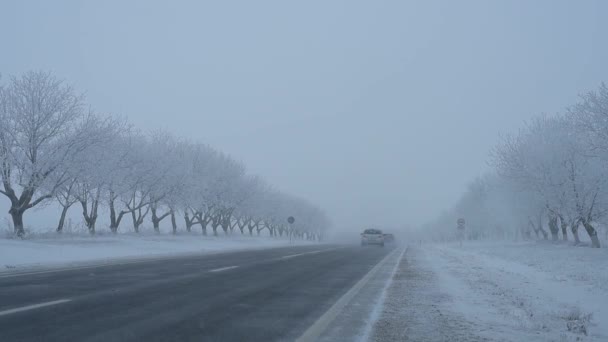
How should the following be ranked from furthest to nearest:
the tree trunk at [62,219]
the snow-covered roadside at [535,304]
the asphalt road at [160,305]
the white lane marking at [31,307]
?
the tree trunk at [62,219], the white lane marking at [31,307], the snow-covered roadside at [535,304], the asphalt road at [160,305]

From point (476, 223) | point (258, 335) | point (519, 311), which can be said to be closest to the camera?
point (258, 335)

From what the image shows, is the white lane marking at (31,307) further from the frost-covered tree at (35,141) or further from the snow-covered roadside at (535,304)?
the frost-covered tree at (35,141)

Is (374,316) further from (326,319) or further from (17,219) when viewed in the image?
(17,219)

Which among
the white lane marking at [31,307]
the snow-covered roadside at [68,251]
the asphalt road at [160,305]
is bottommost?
the asphalt road at [160,305]

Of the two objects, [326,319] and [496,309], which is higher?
[326,319]

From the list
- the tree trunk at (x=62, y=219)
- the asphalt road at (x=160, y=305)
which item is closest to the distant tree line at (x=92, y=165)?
the tree trunk at (x=62, y=219)

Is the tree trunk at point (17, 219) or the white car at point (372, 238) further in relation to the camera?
the white car at point (372, 238)

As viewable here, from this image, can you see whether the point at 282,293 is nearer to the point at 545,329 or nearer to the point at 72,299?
the point at 72,299

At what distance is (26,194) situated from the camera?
93.8 feet

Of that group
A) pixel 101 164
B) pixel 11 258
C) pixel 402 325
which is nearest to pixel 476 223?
pixel 101 164

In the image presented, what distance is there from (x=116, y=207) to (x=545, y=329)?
→ 3909 centimetres

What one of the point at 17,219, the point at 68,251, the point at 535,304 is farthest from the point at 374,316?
the point at 17,219

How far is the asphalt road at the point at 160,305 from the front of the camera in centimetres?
669

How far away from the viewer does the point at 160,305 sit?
8.91 m
